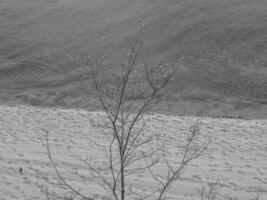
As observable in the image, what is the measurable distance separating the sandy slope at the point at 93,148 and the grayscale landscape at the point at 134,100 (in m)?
0.04

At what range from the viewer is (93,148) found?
1322 centimetres

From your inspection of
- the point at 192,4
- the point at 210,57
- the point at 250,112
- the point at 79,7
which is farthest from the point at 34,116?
the point at 79,7

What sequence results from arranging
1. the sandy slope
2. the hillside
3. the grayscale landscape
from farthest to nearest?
the hillside
the sandy slope
the grayscale landscape

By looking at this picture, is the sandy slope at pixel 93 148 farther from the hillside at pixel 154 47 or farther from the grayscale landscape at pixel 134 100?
the hillside at pixel 154 47

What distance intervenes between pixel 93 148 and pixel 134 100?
707 centimetres

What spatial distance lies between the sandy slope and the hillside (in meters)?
2.10

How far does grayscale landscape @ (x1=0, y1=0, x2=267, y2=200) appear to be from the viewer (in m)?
10.1

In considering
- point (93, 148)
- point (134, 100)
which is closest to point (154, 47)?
point (93, 148)

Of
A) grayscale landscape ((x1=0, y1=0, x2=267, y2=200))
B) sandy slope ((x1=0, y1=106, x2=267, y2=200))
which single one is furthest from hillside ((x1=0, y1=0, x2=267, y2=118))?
sandy slope ((x1=0, y1=106, x2=267, y2=200))

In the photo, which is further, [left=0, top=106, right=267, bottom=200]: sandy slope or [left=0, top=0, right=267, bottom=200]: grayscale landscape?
[left=0, top=106, right=267, bottom=200]: sandy slope

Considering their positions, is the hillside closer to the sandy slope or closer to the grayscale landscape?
the grayscale landscape

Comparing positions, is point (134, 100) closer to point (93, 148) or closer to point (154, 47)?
point (93, 148)

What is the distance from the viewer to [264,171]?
1162cm

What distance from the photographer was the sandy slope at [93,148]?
10664mm
